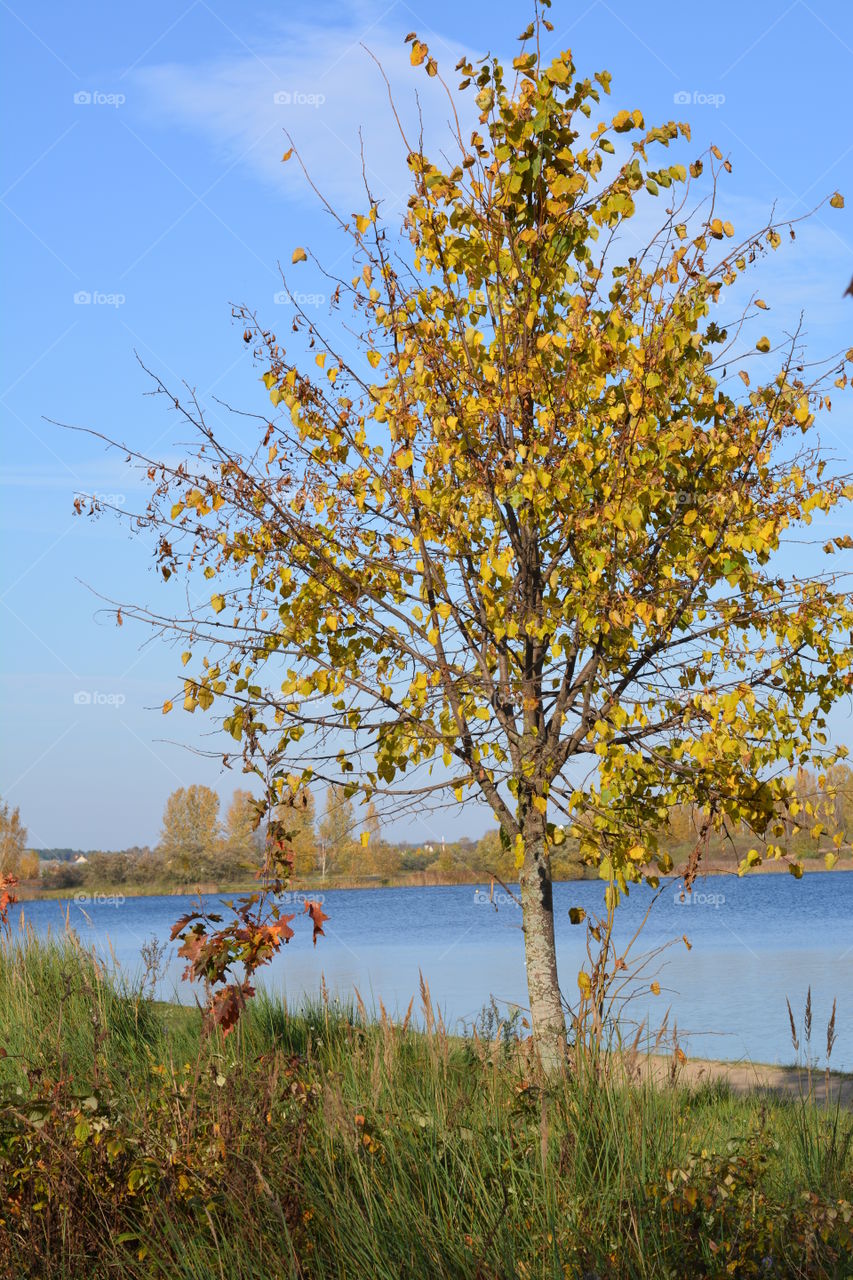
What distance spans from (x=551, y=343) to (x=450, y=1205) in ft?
13.8

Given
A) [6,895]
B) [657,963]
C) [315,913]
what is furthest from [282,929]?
[657,963]

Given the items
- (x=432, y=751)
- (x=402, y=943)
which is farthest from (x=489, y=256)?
(x=402, y=943)

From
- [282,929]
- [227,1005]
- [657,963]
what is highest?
[282,929]

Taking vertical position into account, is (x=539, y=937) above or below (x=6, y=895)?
below

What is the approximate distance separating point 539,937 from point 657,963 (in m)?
17.2

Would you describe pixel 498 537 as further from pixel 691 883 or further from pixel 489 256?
pixel 691 883

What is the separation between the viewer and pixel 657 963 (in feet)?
74.6

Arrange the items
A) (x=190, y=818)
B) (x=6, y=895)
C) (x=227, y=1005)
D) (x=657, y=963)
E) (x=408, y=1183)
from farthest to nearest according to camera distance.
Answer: (x=190, y=818), (x=657, y=963), (x=6, y=895), (x=227, y=1005), (x=408, y=1183)

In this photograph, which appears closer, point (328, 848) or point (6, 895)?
point (328, 848)

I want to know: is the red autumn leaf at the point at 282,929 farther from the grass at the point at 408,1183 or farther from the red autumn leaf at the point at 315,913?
the grass at the point at 408,1183

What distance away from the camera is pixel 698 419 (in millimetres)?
7102

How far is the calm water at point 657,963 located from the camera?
12.6m

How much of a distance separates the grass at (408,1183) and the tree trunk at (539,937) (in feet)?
4.19

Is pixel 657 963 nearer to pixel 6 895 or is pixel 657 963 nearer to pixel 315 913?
pixel 6 895
